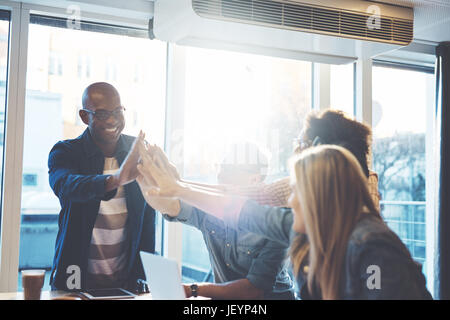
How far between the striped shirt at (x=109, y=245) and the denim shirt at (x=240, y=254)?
372 millimetres

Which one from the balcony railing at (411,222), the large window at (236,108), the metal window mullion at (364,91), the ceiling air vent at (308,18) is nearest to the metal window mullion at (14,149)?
the large window at (236,108)

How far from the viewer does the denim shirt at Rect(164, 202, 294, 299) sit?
1792 mm

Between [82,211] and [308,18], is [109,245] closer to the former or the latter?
[82,211]

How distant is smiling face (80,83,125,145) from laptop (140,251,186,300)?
101 cm

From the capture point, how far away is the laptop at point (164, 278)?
1250 mm

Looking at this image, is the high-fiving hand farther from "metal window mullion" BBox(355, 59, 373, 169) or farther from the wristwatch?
"metal window mullion" BBox(355, 59, 373, 169)

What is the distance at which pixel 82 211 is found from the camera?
2211mm

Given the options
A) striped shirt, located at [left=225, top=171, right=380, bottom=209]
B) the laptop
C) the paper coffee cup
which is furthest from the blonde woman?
the paper coffee cup

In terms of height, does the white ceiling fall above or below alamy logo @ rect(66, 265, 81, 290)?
above

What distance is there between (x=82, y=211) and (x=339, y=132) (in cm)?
121

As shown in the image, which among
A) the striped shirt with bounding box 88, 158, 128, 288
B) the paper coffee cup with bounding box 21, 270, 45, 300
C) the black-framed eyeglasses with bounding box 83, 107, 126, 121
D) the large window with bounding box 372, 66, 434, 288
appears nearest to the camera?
the paper coffee cup with bounding box 21, 270, 45, 300

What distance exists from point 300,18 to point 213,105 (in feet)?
2.78

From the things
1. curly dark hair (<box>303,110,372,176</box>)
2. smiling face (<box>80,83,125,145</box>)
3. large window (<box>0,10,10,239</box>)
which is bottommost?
curly dark hair (<box>303,110,372,176</box>)

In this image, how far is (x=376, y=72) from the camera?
3.79 meters
